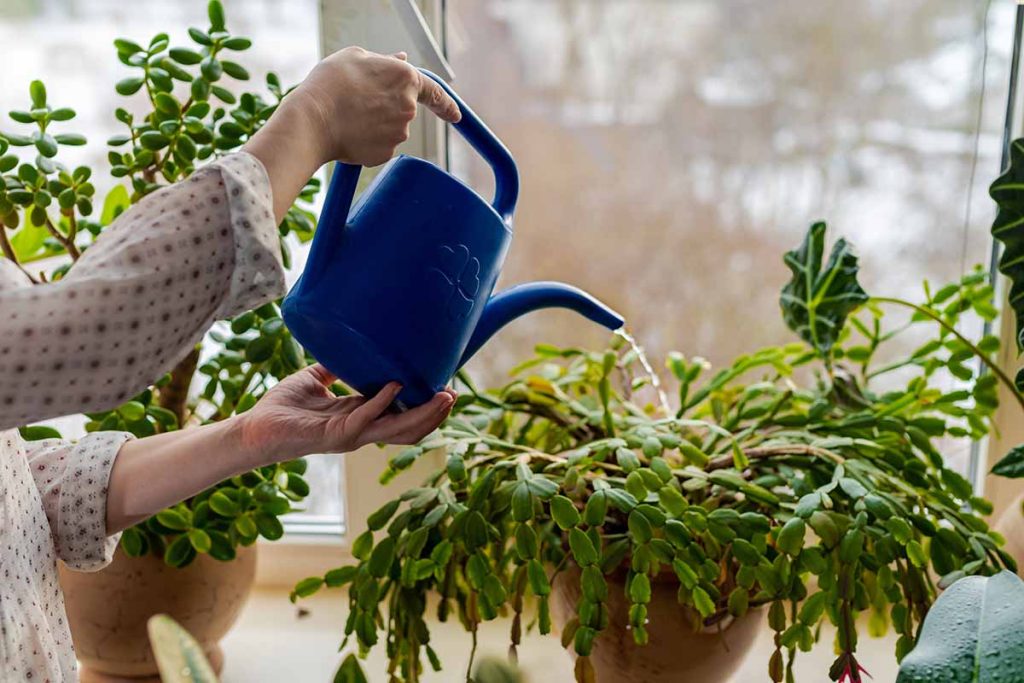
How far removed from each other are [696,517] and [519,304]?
26cm

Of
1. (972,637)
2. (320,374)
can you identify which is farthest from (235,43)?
(972,637)

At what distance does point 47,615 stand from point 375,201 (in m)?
0.42

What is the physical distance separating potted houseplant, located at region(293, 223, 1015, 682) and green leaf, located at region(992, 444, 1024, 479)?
0.24 ft

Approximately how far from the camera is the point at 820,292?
1.05m

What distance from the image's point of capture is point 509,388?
107cm

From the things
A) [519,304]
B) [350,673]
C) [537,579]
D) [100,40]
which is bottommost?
[350,673]

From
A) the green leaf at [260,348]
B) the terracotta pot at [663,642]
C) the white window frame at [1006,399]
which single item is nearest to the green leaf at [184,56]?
the green leaf at [260,348]

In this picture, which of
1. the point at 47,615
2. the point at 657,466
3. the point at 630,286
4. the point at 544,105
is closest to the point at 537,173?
the point at 544,105

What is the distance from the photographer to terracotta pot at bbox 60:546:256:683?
997 mm

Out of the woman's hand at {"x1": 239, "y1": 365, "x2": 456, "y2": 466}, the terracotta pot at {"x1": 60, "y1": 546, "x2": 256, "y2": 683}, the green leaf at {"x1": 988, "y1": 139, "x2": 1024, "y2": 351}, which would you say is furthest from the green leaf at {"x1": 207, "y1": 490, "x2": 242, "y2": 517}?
the green leaf at {"x1": 988, "y1": 139, "x2": 1024, "y2": 351}

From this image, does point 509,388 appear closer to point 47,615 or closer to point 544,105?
point 544,105

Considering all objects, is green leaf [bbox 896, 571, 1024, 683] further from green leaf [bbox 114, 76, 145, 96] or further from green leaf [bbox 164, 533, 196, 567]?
green leaf [bbox 114, 76, 145, 96]

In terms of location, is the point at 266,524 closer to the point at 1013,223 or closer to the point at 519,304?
the point at 519,304

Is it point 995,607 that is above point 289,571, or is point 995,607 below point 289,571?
above
